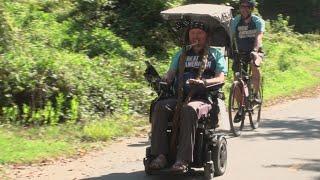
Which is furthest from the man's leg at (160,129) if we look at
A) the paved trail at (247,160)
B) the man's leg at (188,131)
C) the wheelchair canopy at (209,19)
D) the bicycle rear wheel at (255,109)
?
the bicycle rear wheel at (255,109)

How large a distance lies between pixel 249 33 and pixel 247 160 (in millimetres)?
3257

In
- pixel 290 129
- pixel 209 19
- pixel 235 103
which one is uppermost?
pixel 209 19

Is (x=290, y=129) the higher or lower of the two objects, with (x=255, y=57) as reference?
lower

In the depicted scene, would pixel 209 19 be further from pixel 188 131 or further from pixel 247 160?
pixel 247 160

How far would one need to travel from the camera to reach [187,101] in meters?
7.43

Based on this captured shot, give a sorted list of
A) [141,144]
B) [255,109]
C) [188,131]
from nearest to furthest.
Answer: [188,131] → [141,144] → [255,109]

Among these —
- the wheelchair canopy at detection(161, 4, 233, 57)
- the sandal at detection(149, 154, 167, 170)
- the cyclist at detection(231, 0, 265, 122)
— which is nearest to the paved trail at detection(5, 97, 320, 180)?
the sandal at detection(149, 154, 167, 170)

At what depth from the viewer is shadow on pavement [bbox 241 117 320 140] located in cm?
1080

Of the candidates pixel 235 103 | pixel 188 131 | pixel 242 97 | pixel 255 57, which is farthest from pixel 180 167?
pixel 255 57

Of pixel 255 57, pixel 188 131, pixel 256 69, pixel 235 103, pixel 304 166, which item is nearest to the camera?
pixel 188 131

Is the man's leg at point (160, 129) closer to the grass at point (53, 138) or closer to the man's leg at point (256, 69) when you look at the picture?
the grass at point (53, 138)

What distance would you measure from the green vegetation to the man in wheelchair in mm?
1925

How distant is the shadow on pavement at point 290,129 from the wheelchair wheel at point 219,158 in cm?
286

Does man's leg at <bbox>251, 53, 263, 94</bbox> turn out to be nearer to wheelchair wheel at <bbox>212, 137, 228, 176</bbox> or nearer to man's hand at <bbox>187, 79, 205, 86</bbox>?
wheelchair wheel at <bbox>212, 137, 228, 176</bbox>
